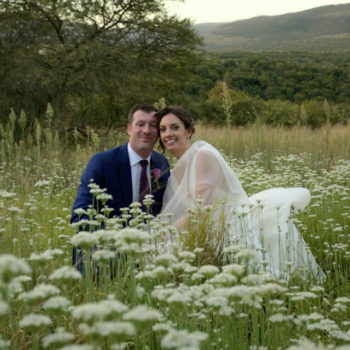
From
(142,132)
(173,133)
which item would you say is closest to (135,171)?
(142,132)

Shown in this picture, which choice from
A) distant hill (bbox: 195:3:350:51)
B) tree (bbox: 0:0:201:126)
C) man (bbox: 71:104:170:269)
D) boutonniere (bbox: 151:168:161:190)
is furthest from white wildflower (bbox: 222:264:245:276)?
distant hill (bbox: 195:3:350:51)

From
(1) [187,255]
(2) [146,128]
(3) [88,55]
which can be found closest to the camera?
(1) [187,255]

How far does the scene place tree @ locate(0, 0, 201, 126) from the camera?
15086 mm

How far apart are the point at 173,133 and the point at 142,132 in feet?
0.98

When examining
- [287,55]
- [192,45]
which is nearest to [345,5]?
[287,55]

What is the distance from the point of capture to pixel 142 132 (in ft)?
16.8

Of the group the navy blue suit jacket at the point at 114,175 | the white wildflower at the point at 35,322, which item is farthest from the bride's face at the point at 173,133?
the white wildflower at the point at 35,322

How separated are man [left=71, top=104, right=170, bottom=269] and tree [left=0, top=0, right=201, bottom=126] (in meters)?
9.76

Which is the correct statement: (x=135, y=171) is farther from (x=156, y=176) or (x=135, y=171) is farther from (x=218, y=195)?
(x=218, y=195)

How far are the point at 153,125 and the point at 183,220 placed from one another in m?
1.07

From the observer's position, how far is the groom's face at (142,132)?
5083 mm

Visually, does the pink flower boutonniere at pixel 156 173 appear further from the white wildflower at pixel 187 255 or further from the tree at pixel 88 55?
the tree at pixel 88 55

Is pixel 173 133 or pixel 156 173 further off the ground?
pixel 173 133

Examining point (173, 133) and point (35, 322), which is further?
point (173, 133)
